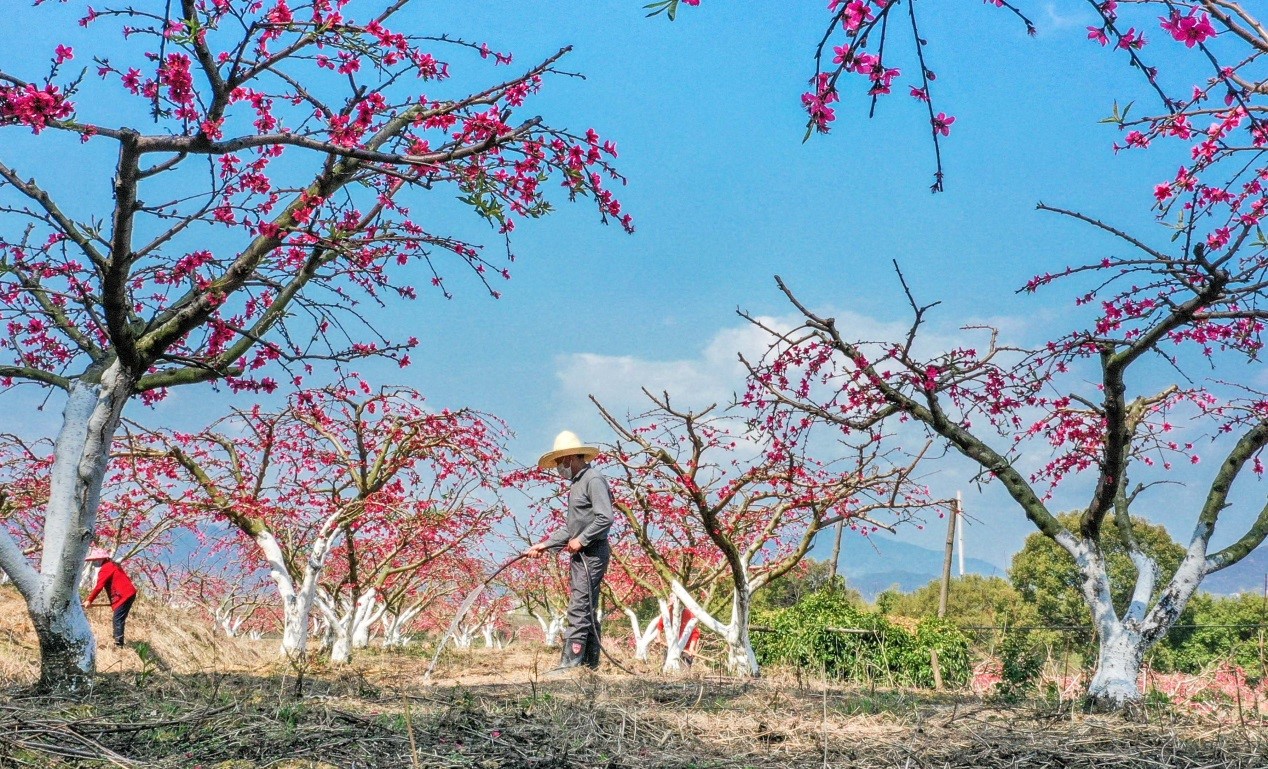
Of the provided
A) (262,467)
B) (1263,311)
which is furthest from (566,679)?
(262,467)

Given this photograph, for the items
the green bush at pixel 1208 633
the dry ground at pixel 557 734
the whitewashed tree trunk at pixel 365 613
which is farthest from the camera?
the green bush at pixel 1208 633

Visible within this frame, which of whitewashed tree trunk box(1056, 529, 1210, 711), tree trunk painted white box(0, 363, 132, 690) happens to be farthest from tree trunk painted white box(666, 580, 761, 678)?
tree trunk painted white box(0, 363, 132, 690)

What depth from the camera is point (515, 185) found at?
16.9 ft

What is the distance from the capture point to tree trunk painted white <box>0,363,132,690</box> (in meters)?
5.29

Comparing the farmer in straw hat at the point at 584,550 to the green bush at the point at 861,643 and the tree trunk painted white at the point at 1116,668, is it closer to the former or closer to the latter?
the tree trunk painted white at the point at 1116,668

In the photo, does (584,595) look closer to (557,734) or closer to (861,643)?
(557,734)

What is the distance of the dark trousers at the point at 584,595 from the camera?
7004 mm

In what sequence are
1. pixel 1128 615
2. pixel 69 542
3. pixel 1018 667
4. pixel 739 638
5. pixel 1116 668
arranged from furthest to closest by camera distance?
pixel 739 638 → pixel 1018 667 → pixel 1128 615 → pixel 1116 668 → pixel 69 542

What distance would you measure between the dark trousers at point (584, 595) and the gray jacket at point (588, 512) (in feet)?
0.47

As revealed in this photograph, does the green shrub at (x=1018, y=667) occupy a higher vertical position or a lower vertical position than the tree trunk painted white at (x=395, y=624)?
higher

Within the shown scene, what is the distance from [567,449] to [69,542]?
3.66m

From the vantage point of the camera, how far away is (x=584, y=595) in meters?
7.01

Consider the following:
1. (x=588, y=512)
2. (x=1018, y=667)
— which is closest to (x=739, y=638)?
(x=1018, y=667)

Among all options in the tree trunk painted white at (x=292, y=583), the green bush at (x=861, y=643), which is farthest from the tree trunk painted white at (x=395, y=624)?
the green bush at (x=861, y=643)
